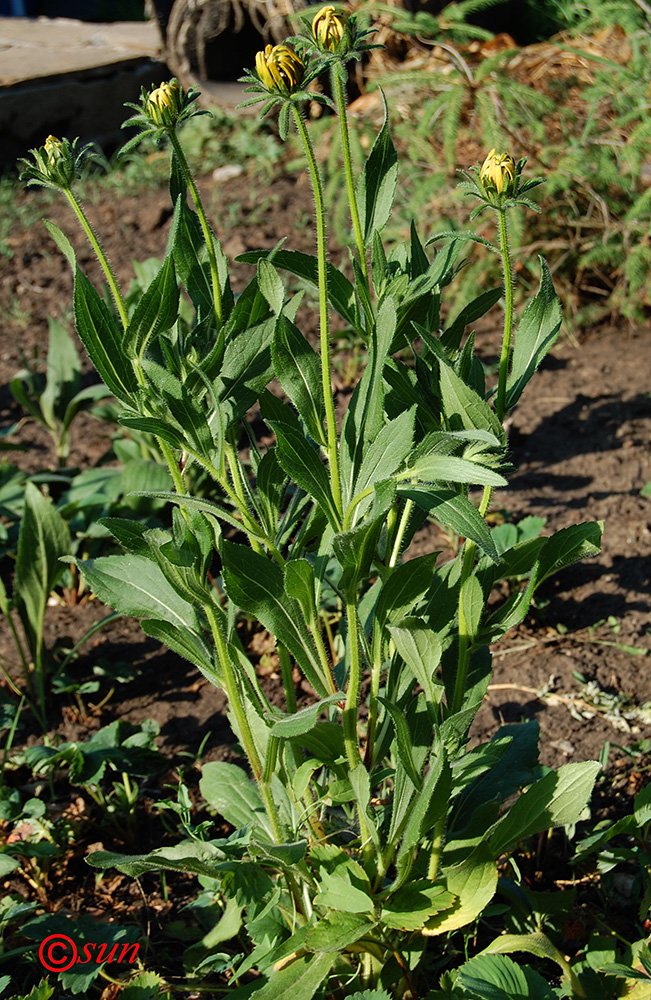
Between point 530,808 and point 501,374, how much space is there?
28.0 inches

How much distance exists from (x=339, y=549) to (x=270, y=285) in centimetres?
43

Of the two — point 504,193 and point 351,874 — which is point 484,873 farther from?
point 504,193

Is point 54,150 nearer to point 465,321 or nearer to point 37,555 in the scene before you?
point 465,321

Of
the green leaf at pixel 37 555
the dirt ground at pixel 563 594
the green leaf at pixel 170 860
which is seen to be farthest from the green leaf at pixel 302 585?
the green leaf at pixel 37 555

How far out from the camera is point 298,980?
56.2 inches

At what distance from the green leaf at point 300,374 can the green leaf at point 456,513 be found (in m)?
0.24

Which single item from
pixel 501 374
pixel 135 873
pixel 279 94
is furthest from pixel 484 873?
pixel 279 94

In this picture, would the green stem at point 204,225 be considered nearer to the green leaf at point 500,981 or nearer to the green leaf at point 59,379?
the green leaf at point 500,981

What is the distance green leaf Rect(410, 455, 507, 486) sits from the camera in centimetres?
108

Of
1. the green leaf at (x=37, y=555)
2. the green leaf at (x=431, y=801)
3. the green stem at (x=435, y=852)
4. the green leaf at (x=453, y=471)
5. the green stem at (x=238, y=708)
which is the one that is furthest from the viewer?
the green leaf at (x=37, y=555)

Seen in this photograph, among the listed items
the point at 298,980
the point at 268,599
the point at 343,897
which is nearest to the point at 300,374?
the point at 268,599

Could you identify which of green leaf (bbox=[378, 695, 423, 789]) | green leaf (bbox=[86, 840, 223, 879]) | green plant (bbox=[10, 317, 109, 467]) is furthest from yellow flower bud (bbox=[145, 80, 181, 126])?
green plant (bbox=[10, 317, 109, 467])

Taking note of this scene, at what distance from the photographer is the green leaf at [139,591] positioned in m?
1.50
